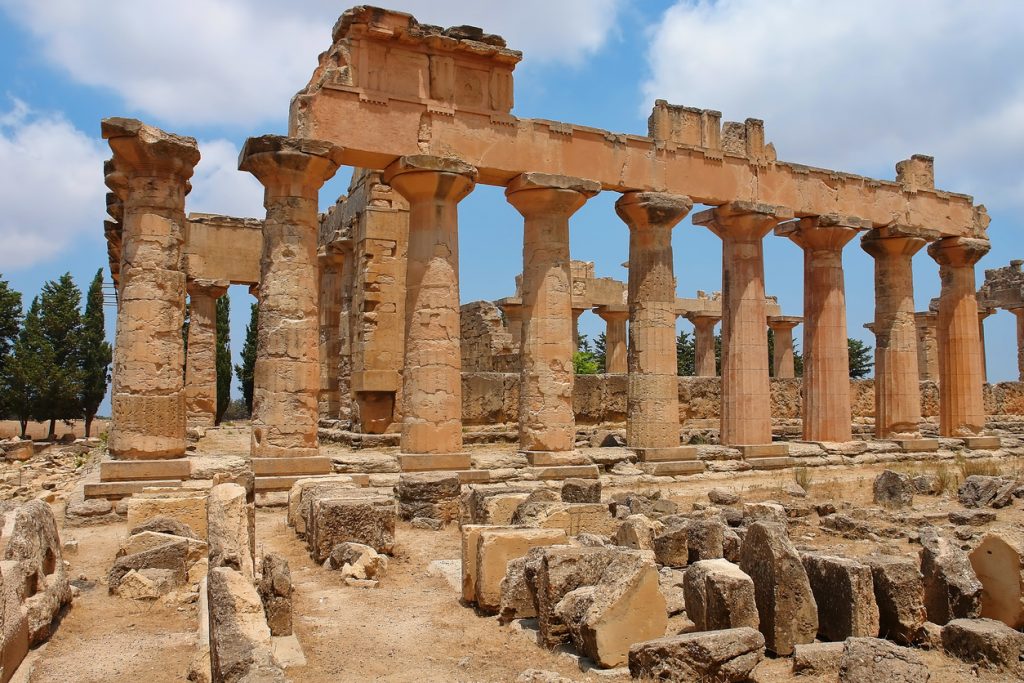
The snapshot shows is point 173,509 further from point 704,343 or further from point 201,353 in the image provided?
point 704,343

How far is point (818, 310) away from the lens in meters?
18.6

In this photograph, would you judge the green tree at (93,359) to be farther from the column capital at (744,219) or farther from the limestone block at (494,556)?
the limestone block at (494,556)

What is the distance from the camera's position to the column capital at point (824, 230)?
18.3 m

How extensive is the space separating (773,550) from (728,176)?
12295mm

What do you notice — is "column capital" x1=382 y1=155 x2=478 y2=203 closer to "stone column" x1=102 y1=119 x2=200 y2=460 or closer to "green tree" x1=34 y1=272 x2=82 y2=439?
"stone column" x1=102 y1=119 x2=200 y2=460

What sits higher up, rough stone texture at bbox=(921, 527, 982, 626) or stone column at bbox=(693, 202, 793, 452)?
stone column at bbox=(693, 202, 793, 452)

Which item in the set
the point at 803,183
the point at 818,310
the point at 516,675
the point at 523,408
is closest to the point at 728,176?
the point at 803,183

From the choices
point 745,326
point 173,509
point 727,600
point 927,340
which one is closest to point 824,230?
point 745,326

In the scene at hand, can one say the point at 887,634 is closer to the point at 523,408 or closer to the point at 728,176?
the point at 523,408

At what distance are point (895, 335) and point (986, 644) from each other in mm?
15180

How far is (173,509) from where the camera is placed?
9508 mm

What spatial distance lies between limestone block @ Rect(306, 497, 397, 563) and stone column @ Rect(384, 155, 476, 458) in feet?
13.7

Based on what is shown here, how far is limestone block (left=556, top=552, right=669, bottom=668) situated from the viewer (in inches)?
221

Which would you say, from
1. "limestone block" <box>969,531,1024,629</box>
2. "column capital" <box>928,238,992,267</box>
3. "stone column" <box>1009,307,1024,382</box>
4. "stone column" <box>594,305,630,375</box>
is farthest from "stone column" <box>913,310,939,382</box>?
"limestone block" <box>969,531,1024,629</box>
